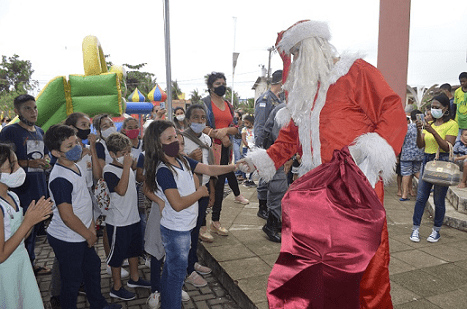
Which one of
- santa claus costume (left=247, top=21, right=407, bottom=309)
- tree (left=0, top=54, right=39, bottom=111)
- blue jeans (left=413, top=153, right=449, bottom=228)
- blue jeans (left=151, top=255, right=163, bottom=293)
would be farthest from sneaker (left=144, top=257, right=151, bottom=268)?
tree (left=0, top=54, right=39, bottom=111)

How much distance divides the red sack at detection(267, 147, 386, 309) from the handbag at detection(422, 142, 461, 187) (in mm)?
2701

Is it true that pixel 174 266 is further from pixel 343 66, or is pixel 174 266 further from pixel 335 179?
pixel 343 66

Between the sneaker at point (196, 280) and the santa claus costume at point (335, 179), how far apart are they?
5.93 feet

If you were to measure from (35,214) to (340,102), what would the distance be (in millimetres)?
2017

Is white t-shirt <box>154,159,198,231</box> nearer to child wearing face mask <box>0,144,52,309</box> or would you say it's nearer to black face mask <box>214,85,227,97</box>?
child wearing face mask <box>0,144,52,309</box>

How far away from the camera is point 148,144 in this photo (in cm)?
270

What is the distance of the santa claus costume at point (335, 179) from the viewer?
68.2 inches

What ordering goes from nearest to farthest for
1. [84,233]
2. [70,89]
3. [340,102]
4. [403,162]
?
1. [340,102]
2. [84,233]
3. [70,89]
4. [403,162]

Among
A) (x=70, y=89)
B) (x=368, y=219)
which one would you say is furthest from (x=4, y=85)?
(x=368, y=219)

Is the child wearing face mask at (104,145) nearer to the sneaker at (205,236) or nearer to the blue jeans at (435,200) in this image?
the sneaker at (205,236)

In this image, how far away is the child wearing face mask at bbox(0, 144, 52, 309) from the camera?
6.45 ft

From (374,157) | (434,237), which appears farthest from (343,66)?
(434,237)

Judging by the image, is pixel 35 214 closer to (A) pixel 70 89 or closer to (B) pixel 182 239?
(B) pixel 182 239

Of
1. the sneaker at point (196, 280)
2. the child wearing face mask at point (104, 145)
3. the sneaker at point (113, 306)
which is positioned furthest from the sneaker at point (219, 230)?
the sneaker at point (113, 306)
